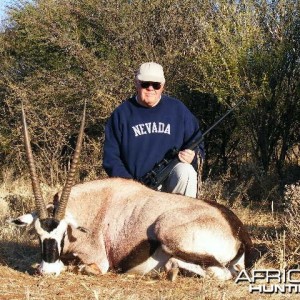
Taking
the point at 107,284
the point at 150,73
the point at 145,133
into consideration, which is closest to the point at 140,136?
the point at 145,133

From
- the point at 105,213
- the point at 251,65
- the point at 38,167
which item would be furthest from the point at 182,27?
the point at 105,213

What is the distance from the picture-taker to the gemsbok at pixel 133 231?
16.8 ft

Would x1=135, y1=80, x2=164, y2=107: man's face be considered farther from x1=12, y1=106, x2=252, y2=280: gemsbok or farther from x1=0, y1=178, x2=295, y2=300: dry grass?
x1=0, y1=178, x2=295, y2=300: dry grass

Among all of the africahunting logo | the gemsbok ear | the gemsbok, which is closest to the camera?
the africahunting logo

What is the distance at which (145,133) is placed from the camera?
6.35 m

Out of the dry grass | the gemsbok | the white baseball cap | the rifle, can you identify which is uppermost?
the white baseball cap

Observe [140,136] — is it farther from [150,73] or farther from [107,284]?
[107,284]

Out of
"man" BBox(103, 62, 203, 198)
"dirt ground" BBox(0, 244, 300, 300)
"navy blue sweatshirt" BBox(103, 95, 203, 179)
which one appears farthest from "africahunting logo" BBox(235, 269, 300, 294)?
"navy blue sweatshirt" BBox(103, 95, 203, 179)

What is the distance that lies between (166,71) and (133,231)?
6029 mm

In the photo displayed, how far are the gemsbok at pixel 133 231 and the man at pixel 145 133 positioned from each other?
0.59 metres

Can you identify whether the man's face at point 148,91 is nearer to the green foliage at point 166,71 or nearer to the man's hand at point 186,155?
the man's hand at point 186,155

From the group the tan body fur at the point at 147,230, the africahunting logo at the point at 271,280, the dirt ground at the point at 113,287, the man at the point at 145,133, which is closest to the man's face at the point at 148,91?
the man at the point at 145,133

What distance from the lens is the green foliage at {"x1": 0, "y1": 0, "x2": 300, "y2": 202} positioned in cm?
1007

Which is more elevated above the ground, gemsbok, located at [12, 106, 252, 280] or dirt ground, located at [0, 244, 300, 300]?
gemsbok, located at [12, 106, 252, 280]
